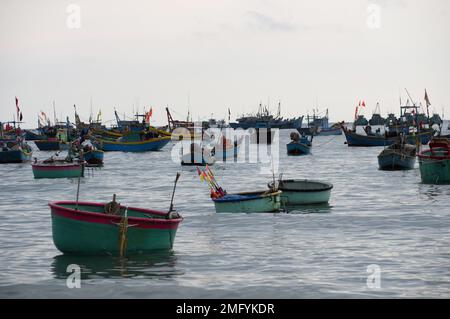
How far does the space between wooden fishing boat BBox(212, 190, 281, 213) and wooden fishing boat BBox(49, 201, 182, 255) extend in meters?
8.99

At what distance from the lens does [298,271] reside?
20812mm

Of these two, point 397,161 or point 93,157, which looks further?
point 93,157

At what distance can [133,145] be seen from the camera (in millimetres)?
104312

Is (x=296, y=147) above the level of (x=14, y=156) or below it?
below

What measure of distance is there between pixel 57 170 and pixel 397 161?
95.2 ft

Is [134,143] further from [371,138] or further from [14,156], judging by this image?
[371,138]

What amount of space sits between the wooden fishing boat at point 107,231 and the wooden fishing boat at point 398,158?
1601 inches

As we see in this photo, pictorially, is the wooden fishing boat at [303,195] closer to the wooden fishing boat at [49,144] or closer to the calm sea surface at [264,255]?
the calm sea surface at [264,255]

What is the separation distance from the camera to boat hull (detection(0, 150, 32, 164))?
76.1 metres

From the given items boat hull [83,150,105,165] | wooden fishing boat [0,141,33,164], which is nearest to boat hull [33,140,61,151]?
wooden fishing boat [0,141,33,164]

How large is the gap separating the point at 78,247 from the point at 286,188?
1605 cm

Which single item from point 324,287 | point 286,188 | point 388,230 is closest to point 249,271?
point 324,287

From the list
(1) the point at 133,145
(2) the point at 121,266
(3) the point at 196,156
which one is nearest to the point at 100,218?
(2) the point at 121,266

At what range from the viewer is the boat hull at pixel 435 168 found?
4528 centimetres
